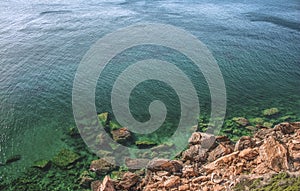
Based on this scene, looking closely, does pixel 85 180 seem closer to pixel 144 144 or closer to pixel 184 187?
pixel 144 144

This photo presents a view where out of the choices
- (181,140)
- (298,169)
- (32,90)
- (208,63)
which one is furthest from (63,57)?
(298,169)

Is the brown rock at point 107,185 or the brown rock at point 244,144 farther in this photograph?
the brown rock at point 244,144

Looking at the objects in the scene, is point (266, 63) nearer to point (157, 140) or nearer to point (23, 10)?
point (157, 140)

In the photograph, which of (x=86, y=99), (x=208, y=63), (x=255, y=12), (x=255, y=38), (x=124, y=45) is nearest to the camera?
(x=86, y=99)

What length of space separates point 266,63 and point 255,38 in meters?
12.3

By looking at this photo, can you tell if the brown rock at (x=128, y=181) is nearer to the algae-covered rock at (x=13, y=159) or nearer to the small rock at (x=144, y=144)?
the small rock at (x=144, y=144)

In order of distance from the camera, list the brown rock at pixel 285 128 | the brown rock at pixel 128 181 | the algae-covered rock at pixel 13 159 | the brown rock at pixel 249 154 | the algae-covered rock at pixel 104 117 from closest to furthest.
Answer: the brown rock at pixel 128 181
the brown rock at pixel 249 154
the algae-covered rock at pixel 13 159
the brown rock at pixel 285 128
the algae-covered rock at pixel 104 117

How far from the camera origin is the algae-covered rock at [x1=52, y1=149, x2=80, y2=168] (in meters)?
26.6

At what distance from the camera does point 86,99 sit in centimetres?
3712

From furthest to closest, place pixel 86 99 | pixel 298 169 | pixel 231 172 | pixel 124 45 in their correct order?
pixel 124 45
pixel 86 99
pixel 231 172
pixel 298 169

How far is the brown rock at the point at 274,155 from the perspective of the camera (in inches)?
813

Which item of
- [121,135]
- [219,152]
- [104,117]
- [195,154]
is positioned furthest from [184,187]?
[104,117]

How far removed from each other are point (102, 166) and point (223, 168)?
1146 centimetres

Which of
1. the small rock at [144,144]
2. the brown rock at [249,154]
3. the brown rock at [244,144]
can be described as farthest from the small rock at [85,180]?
the brown rock at [244,144]
